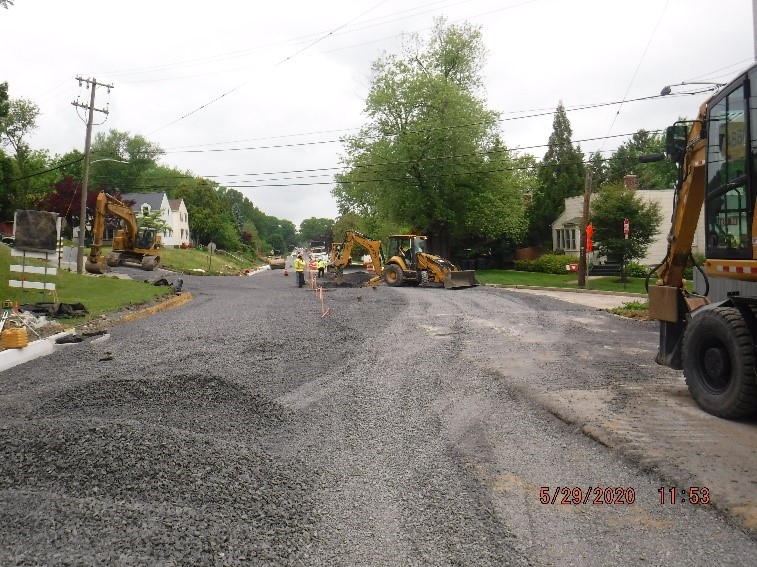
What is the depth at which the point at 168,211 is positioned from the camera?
7369 cm

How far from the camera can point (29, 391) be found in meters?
8.50

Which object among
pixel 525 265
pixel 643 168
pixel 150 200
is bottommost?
pixel 525 265

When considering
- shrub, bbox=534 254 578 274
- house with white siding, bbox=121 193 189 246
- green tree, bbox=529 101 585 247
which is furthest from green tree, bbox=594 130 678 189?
house with white siding, bbox=121 193 189 246

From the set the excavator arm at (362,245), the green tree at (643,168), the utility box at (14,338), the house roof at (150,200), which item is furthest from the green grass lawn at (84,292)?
the green tree at (643,168)

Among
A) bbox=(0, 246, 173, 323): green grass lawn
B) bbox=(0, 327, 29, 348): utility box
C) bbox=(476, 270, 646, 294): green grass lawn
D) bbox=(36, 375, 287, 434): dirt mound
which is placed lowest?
bbox=(36, 375, 287, 434): dirt mound

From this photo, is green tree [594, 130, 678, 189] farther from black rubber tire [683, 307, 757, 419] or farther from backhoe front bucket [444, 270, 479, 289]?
black rubber tire [683, 307, 757, 419]

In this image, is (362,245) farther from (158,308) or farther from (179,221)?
(179,221)

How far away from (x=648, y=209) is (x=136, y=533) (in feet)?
104

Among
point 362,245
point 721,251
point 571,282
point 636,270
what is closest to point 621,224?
point 571,282

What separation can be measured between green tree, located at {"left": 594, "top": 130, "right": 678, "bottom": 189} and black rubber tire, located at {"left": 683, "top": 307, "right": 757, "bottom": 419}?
6731cm

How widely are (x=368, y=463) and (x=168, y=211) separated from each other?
73235 mm

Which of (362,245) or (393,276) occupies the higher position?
(362,245)

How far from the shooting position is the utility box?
1115cm

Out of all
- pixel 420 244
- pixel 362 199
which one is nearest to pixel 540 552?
pixel 420 244
